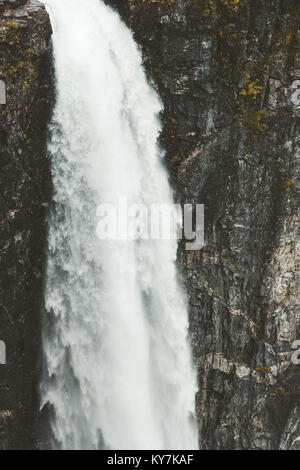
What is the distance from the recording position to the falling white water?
16281 millimetres

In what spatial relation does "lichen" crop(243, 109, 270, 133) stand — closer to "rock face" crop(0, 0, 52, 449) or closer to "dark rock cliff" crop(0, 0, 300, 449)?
"dark rock cliff" crop(0, 0, 300, 449)

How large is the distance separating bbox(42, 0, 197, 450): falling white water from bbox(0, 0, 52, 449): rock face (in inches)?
16.8

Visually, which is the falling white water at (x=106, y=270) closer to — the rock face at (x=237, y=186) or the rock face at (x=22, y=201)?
the rock face at (x=22, y=201)

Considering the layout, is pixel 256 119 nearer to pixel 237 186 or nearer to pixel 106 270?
pixel 237 186

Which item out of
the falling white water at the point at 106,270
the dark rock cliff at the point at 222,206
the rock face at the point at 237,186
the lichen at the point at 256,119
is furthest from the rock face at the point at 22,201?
the lichen at the point at 256,119

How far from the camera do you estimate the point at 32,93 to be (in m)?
15.4

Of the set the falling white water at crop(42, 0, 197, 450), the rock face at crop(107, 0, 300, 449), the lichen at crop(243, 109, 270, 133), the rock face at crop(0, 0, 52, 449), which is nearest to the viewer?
the rock face at crop(0, 0, 52, 449)

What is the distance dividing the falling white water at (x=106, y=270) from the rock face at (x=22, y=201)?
43 cm

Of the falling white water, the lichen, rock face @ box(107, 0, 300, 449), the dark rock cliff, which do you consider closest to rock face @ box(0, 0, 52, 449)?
the dark rock cliff

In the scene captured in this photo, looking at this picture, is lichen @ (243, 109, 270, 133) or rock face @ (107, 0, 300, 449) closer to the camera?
rock face @ (107, 0, 300, 449)

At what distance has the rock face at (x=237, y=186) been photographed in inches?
688

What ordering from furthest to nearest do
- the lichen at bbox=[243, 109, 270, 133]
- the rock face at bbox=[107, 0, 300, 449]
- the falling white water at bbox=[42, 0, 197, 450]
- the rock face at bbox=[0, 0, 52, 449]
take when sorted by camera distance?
the lichen at bbox=[243, 109, 270, 133], the rock face at bbox=[107, 0, 300, 449], the falling white water at bbox=[42, 0, 197, 450], the rock face at bbox=[0, 0, 52, 449]
